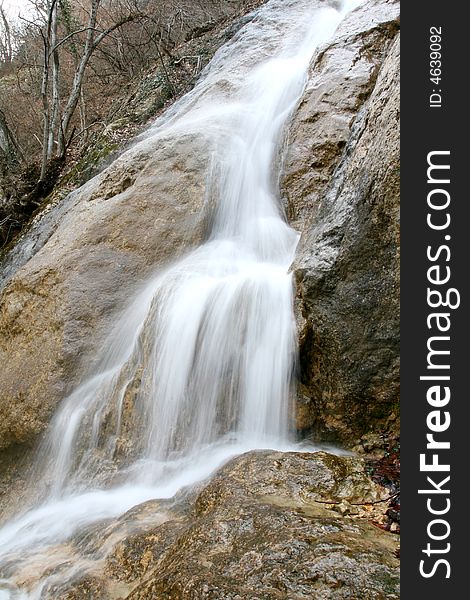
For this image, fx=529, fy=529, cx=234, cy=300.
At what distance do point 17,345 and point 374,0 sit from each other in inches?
260

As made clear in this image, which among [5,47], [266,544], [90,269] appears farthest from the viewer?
[5,47]

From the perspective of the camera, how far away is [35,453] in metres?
4.43

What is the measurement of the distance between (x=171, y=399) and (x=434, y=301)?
90.7 inches

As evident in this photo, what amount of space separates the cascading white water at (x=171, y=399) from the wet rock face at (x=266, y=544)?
1.75 feet

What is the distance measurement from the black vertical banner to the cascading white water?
1599mm

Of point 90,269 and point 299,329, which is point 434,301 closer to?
point 299,329

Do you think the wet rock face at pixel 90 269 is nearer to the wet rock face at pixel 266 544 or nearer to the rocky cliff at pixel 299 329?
the rocky cliff at pixel 299 329

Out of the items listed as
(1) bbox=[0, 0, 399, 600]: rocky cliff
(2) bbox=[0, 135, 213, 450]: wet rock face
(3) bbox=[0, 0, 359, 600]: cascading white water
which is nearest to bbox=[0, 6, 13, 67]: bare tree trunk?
(1) bbox=[0, 0, 399, 600]: rocky cliff

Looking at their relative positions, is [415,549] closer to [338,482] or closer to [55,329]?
[338,482]

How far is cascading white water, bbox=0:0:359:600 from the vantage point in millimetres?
3539

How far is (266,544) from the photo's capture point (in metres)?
2.11

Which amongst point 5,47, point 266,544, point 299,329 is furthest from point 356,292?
point 5,47

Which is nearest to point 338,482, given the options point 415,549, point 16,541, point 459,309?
point 415,549

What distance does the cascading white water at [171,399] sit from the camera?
3539 millimetres
